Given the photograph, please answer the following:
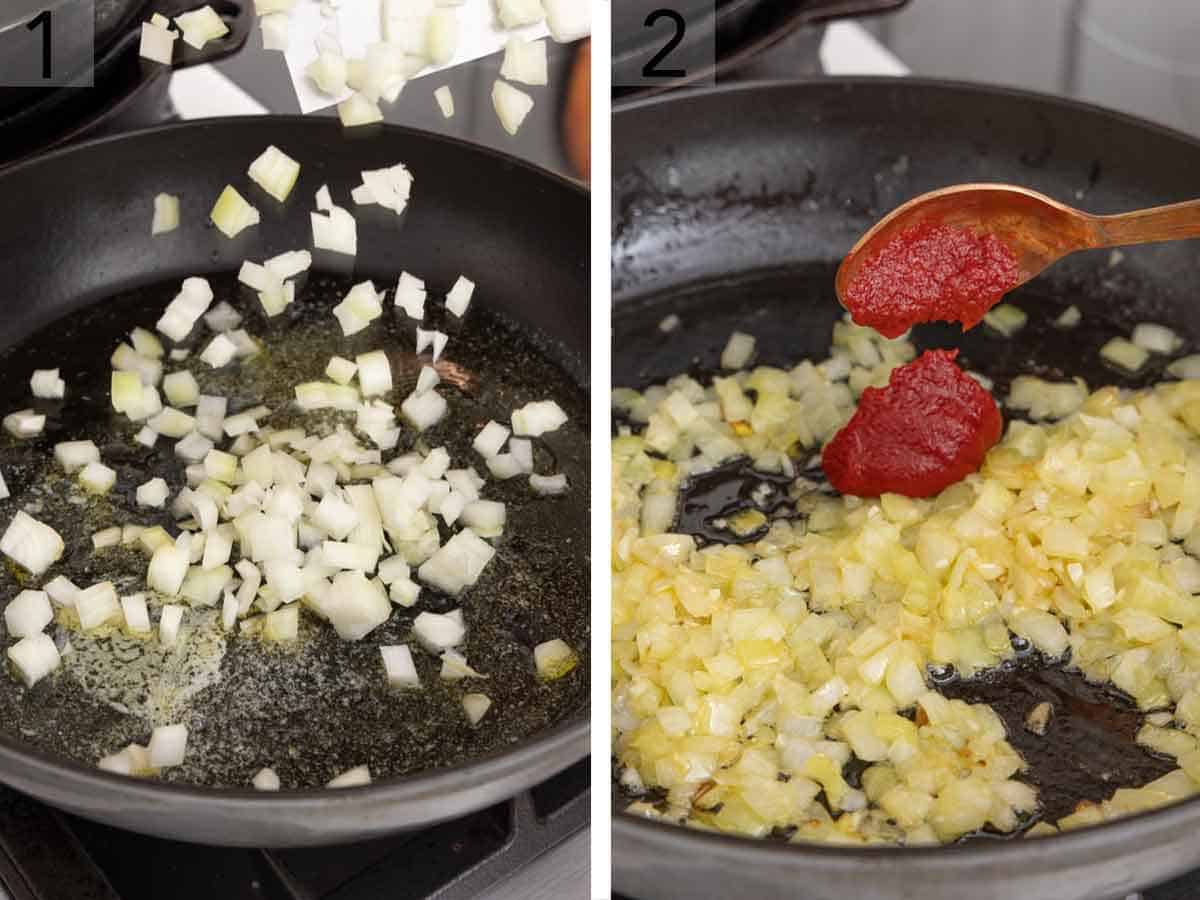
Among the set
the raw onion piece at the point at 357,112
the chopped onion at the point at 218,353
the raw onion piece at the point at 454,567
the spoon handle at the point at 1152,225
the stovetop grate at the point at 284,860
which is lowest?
the stovetop grate at the point at 284,860

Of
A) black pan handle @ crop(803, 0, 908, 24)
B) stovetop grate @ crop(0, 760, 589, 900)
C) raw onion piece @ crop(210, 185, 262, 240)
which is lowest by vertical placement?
stovetop grate @ crop(0, 760, 589, 900)

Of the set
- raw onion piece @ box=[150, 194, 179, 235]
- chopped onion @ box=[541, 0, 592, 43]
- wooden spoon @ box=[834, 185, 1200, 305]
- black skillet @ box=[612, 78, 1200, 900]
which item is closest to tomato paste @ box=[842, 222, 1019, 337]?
wooden spoon @ box=[834, 185, 1200, 305]

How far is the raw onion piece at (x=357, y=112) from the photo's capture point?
0.92 metres

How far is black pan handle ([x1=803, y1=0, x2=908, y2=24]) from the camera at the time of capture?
36.7 inches

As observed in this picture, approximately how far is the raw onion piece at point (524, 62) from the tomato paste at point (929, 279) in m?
0.34

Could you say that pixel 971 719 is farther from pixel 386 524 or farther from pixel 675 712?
pixel 386 524

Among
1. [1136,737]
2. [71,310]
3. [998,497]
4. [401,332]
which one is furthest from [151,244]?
[1136,737]

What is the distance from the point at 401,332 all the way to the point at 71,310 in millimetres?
210

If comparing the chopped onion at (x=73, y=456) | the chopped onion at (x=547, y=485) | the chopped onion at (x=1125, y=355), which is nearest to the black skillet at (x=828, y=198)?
the chopped onion at (x=1125, y=355)

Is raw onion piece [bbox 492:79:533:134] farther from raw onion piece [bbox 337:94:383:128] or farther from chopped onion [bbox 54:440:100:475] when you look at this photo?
chopped onion [bbox 54:440:100:475]

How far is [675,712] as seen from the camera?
661mm

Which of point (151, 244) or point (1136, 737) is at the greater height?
point (151, 244)

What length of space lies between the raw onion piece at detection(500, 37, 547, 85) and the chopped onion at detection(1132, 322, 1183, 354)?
43 cm

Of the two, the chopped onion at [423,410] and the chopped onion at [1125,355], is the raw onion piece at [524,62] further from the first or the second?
the chopped onion at [1125,355]
